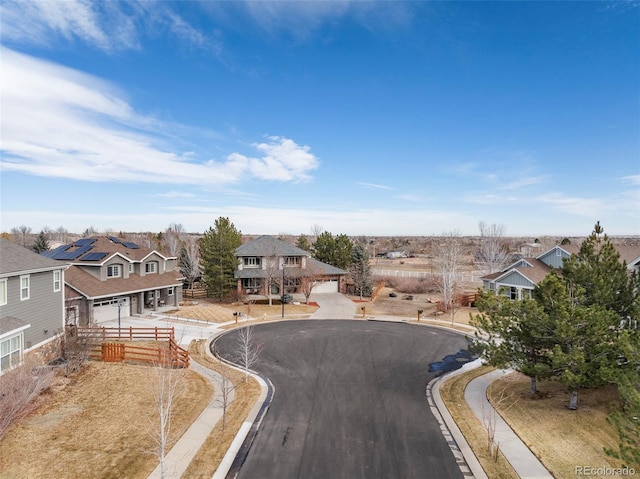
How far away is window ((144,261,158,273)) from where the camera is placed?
35250 millimetres

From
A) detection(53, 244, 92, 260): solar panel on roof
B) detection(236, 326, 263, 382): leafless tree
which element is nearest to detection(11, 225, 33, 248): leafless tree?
detection(53, 244, 92, 260): solar panel on roof

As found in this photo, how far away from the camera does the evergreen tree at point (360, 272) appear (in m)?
45.6

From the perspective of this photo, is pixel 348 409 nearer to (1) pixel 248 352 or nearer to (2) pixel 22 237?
(1) pixel 248 352

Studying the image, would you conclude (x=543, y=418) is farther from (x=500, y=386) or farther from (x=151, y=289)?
(x=151, y=289)

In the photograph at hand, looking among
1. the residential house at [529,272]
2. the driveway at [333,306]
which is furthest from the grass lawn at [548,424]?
the residential house at [529,272]

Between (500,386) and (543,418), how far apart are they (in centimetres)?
363

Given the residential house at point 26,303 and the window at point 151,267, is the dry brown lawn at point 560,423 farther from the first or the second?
the window at point 151,267

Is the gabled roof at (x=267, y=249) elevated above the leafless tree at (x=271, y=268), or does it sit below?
above

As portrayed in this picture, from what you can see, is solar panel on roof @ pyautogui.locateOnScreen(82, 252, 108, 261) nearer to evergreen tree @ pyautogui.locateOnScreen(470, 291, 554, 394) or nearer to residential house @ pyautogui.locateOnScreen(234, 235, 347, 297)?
residential house @ pyautogui.locateOnScreen(234, 235, 347, 297)

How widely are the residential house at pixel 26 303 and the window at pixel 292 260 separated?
23.6 m

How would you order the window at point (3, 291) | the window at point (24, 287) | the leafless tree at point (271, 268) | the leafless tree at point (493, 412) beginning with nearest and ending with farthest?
1. the leafless tree at point (493, 412)
2. the window at point (3, 291)
3. the window at point (24, 287)
4. the leafless tree at point (271, 268)

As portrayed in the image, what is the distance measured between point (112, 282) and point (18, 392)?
1831cm

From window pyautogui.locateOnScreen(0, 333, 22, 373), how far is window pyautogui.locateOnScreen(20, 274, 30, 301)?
2349 millimetres

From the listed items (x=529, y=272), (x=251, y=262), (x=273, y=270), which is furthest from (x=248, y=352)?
(x=529, y=272)
